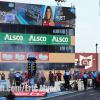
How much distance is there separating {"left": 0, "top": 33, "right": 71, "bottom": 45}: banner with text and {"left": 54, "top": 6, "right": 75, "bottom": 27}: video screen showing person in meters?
2.12

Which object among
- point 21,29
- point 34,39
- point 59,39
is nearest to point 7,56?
point 21,29

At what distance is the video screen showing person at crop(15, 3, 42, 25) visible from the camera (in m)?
43.6

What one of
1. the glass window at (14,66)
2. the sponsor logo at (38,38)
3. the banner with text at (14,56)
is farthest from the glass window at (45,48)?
the glass window at (14,66)

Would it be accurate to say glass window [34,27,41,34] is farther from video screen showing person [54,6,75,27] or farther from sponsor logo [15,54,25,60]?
sponsor logo [15,54,25,60]

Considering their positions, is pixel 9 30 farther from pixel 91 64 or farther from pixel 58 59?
pixel 91 64

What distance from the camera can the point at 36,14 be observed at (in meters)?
44.6

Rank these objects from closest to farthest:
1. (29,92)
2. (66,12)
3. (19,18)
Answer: (29,92), (19,18), (66,12)

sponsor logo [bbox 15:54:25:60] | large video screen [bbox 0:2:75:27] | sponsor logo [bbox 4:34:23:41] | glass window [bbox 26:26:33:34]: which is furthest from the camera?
glass window [bbox 26:26:33:34]

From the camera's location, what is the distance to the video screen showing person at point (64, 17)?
4591cm

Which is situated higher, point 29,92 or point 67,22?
point 67,22

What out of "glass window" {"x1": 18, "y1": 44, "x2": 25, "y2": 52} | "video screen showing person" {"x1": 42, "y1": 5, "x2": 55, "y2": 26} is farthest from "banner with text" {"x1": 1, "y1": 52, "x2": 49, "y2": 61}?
"video screen showing person" {"x1": 42, "y1": 5, "x2": 55, "y2": 26}

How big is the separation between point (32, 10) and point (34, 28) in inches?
113

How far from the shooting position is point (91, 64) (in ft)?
232

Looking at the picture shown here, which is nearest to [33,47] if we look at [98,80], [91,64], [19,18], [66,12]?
[19,18]
